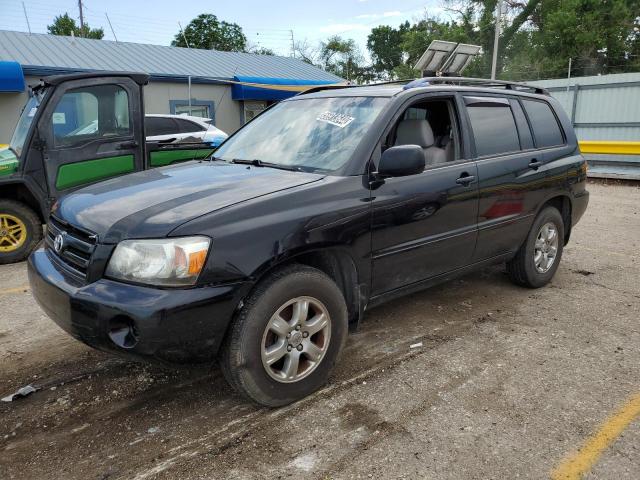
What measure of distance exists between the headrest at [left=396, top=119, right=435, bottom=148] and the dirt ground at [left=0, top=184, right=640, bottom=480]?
4.75 ft

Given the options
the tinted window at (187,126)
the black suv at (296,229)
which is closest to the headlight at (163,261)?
the black suv at (296,229)

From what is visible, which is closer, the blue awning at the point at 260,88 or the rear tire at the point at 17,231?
the rear tire at the point at 17,231

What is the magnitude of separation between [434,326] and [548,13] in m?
42.4

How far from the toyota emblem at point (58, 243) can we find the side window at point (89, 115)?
3577 mm

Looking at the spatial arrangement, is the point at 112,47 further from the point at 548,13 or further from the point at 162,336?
the point at 548,13

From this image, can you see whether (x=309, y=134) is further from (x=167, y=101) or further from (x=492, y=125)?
(x=167, y=101)

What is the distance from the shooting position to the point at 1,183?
5902 mm

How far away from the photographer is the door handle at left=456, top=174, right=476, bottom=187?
3.78 metres

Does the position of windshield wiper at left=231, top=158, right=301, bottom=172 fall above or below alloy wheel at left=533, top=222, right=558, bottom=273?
above

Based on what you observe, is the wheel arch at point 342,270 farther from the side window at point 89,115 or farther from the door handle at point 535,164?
the side window at point 89,115

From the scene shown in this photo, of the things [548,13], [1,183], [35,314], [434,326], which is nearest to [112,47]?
[1,183]

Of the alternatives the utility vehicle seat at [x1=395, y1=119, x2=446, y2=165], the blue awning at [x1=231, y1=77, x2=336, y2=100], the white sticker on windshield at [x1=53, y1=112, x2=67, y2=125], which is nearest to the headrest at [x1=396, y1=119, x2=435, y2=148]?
the utility vehicle seat at [x1=395, y1=119, x2=446, y2=165]

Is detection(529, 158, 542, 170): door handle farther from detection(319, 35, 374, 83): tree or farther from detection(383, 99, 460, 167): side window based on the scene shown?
detection(319, 35, 374, 83): tree

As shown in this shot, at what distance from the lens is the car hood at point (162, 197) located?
2.60 metres
